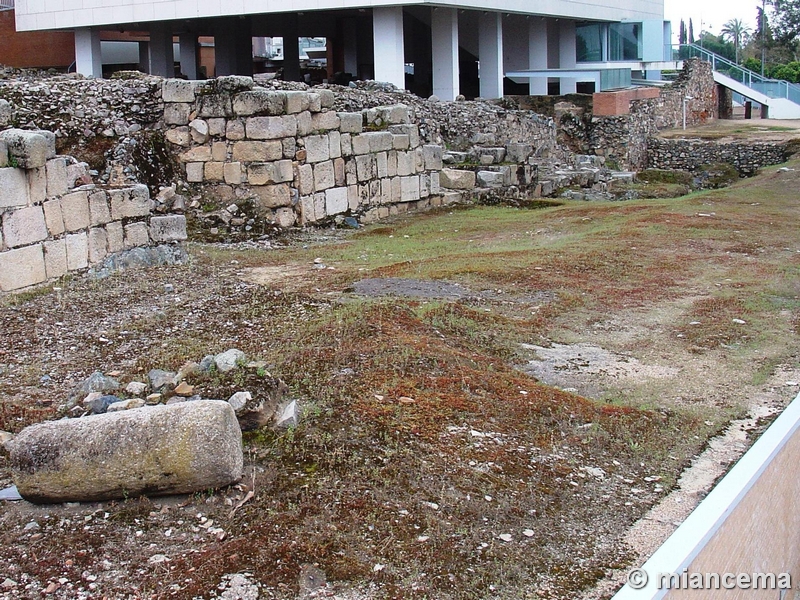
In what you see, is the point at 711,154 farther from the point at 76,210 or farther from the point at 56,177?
the point at 56,177

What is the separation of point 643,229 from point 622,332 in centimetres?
607

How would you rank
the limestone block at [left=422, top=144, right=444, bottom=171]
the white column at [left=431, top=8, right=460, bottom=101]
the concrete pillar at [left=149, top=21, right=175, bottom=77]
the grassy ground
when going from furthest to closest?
the concrete pillar at [left=149, top=21, right=175, bottom=77]
the white column at [left=431, top=8, right=460, bottom=101]
the limestone block at [left=422, top=144, right=444, bottom=171]
the grassy ground

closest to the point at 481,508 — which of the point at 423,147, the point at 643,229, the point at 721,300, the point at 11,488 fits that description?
the point at 11,488

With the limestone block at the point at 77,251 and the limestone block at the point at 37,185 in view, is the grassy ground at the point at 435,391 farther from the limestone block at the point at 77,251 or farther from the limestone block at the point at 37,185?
the limestone block at the point at 37,185

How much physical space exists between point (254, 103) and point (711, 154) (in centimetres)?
2279

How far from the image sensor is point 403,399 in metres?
6.70

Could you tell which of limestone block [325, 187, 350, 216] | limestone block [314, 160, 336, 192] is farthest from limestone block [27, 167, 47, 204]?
limestone block [325, 187, 350, 216]

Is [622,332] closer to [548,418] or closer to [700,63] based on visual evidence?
[548,418]

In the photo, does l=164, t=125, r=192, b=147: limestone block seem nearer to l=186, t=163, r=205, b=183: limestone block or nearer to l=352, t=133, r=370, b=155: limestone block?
l=186, t=163, r=205, b=183: limestone block

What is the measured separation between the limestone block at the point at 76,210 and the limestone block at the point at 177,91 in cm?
419

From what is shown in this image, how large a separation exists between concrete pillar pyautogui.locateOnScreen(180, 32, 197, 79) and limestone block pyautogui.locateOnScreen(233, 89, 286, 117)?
A: 30.5 metres

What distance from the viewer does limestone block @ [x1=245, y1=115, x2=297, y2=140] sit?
1477cm

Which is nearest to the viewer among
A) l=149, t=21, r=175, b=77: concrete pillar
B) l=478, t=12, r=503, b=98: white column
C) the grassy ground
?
the grassy ground

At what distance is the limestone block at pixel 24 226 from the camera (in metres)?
10.0
